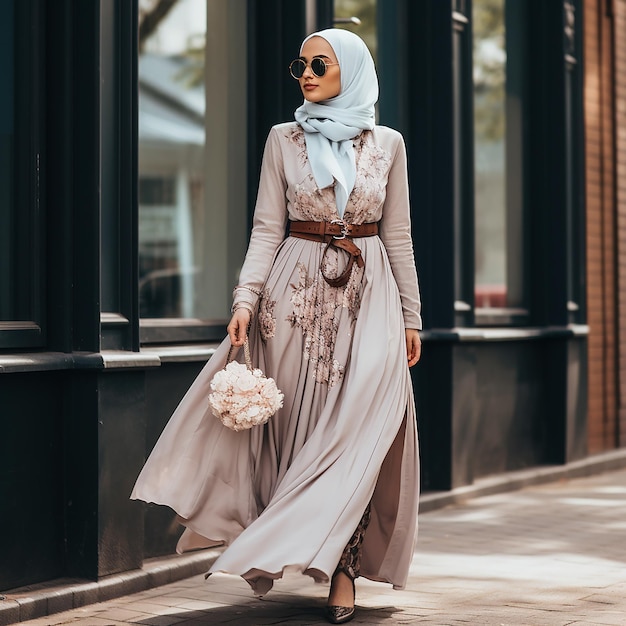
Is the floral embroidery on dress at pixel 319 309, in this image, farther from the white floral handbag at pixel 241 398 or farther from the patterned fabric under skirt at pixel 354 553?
the patterned fabric under skirt at pixel 354 553

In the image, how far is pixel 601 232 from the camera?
10758 millimetres

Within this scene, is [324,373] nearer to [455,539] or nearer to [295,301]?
[295,301]

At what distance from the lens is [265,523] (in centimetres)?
476

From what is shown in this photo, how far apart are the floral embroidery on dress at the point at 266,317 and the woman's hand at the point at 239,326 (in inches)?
5.8

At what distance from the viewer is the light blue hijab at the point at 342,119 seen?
16.9 ft

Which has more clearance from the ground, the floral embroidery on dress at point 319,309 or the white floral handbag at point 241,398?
the floral embroidery on dress at point 319,309

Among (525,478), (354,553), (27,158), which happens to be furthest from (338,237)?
(525,478)

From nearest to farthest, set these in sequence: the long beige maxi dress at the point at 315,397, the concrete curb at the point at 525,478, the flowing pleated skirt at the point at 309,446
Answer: the flowing pleated skirt at the point at 309,446
the long beige maxi dress at the point at 315,397
the concrete curb at the point at 525,478

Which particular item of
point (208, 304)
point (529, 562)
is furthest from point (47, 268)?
point (529, 562)

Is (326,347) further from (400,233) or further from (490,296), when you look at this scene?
(490,296)

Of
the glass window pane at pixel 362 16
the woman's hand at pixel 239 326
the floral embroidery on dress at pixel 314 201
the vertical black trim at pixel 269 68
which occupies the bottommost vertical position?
the woman's hand at pixel 239 326

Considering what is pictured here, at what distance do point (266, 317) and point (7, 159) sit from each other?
4.10 feet

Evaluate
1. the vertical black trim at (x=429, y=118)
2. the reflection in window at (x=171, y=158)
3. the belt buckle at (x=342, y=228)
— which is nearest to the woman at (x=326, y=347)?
the belt buckle at (x=342, y=228)

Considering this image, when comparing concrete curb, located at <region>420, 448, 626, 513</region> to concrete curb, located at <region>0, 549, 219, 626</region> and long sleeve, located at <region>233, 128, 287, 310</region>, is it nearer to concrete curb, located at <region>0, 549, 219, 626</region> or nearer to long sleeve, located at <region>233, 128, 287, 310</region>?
concrete curb, located at <region>0, 549, 219, 626</region>
